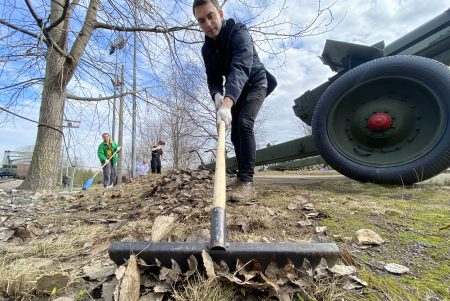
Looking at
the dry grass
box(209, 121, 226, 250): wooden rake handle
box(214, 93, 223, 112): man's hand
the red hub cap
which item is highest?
box(214, 93, 223, 112): man's hand

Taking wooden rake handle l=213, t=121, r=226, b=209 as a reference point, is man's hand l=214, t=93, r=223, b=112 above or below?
above

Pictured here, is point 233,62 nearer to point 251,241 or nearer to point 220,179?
point 220,179

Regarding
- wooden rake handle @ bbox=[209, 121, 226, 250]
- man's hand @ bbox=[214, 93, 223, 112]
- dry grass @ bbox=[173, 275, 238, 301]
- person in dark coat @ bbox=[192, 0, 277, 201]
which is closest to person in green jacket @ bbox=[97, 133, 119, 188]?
person in dark coat @ bbox=[192, 0, 277, 201]

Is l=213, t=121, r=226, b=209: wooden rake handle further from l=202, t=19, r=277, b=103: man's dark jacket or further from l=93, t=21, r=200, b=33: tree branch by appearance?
l=93, t=21, r=200, b=33: tree branch

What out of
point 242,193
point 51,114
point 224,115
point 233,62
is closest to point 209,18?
point 233,62

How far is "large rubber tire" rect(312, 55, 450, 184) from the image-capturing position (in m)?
2.87

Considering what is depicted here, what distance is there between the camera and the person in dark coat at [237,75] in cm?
264

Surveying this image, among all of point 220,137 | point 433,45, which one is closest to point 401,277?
point 220,137

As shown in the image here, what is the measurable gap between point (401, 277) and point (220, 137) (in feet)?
3.88

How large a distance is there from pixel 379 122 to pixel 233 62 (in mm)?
1584

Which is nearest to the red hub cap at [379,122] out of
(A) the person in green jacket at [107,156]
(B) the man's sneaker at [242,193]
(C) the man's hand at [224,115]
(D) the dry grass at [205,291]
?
(B) the man's sneaker at [242,193]

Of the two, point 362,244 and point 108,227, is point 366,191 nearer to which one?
point 362,244

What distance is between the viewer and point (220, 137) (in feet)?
6.73

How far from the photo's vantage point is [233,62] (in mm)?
2682
